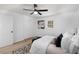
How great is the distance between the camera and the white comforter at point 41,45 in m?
1.40

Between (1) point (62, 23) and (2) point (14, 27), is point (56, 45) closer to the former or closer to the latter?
(1) point (62, 23)

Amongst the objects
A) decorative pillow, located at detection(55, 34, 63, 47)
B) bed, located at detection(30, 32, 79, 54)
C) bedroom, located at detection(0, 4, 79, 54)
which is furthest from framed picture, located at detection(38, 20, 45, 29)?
decorative pillow, located at detection(55, 34, 63, 47)

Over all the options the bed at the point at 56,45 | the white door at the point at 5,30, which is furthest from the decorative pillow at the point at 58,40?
the white door at the point at 5,30

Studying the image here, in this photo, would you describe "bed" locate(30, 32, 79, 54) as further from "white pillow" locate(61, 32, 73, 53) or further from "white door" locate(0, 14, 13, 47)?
"white door" locate(0, 14, 13, 47)

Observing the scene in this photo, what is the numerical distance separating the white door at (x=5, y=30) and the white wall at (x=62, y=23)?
15.3 inches

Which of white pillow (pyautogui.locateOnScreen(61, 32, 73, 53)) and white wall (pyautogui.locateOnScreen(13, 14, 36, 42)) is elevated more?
white wall (pyautogui.locateOnScreen(13, 14, 36, 42))

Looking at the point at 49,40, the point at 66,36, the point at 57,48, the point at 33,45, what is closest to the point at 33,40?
the point at 33,45

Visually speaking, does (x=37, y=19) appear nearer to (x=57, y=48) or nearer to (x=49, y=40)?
(x=49, y=40)

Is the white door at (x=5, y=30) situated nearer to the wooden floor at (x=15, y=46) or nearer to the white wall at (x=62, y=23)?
the wooden floor at (x=15, y=46)

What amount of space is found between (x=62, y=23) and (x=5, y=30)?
0.76 meters

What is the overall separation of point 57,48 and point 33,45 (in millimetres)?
324

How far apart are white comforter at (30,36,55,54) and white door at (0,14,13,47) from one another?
1.02 feet

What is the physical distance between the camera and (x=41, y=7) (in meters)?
1.41

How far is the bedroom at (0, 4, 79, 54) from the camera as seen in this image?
1.38 m
